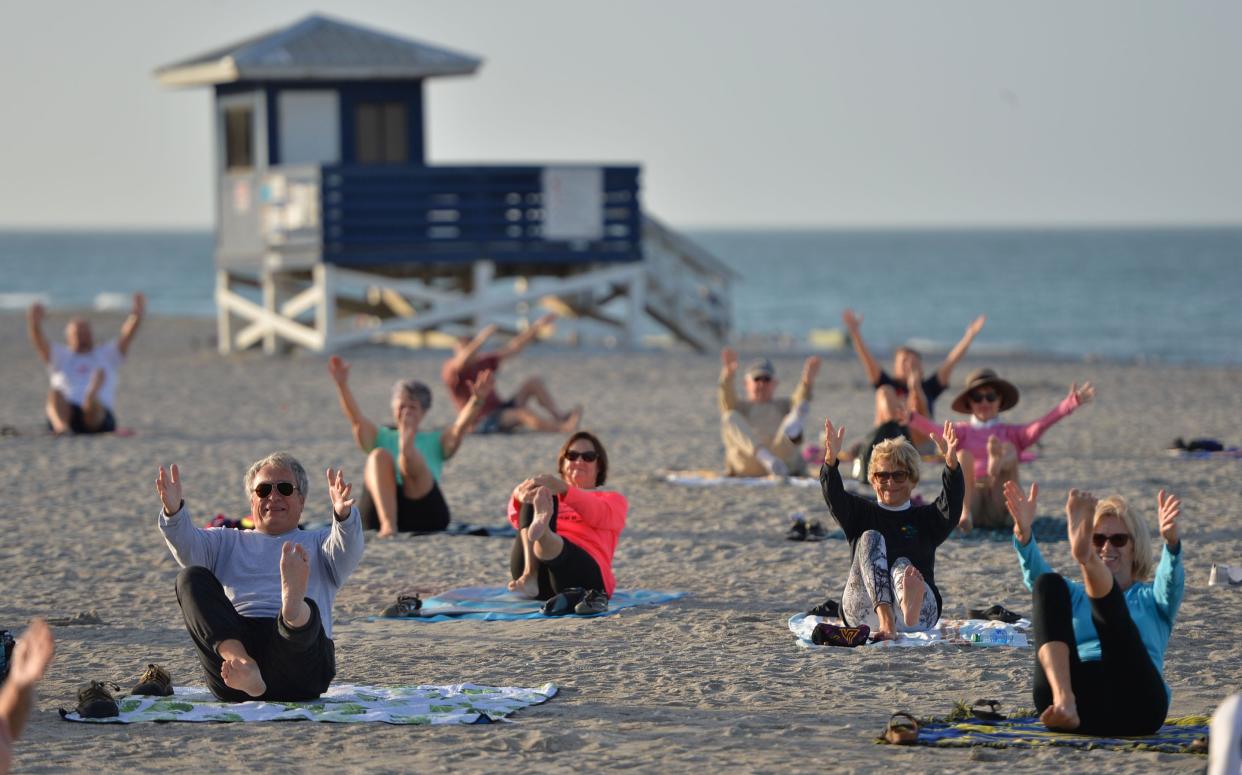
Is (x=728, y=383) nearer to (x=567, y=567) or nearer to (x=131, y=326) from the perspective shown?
(x=567, y=567)

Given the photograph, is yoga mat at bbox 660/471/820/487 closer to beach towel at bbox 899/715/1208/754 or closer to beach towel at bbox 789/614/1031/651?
beach towel at bbox 789/614/1031/651

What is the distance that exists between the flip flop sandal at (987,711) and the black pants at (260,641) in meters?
2.23

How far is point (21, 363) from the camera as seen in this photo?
1041 inches

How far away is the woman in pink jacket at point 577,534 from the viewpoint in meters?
8.81

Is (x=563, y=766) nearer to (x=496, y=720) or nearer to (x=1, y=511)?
(x=496, y=720)

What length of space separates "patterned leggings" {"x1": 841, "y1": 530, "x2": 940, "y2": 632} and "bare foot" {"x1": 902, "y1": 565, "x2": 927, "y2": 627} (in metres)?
0.01

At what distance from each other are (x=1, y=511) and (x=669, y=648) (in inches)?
228

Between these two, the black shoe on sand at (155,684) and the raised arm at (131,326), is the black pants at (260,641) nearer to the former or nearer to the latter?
the black shoe on sand at (155,684)

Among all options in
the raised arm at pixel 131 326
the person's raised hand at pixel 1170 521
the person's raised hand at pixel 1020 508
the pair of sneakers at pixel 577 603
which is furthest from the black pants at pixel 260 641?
the raised arm at pixel 131 326

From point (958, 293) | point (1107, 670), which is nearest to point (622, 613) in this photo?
point (1107, 670)

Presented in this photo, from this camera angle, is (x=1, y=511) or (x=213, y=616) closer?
(x=213, y=616)

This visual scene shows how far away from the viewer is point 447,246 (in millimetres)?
25750

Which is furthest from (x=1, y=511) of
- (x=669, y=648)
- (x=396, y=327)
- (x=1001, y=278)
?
(x=1001, y=278)

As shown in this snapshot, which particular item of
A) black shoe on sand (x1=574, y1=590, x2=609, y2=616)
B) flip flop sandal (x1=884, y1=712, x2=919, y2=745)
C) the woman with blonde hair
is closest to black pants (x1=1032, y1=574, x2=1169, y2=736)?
flip flop sandal (x1=884, y1=712, x2=919, y2=745)
